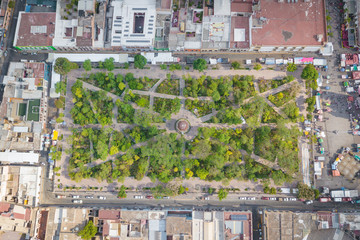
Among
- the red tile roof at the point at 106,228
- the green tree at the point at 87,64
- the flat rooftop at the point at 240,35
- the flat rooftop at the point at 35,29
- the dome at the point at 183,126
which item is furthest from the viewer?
the flat rooftop at the point at 35,29

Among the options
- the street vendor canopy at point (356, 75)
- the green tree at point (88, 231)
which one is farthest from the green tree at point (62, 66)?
the street vendor canopy at point (356, 75)

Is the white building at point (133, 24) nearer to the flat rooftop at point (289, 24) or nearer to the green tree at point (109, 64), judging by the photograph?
the green tree at point (109, 64)

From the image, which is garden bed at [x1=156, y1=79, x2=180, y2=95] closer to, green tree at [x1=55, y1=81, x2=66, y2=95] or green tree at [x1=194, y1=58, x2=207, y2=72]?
green tree at [x1=194, y1=58, x2=207, y2=72]

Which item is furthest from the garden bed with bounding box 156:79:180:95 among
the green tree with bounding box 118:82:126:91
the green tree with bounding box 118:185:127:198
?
the green tree with bounding box 118:185:127:198

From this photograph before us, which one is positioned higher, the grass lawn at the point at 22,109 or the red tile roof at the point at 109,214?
the grass lawn at the point at 22,109

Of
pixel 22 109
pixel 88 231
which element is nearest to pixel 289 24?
pixel 88 231

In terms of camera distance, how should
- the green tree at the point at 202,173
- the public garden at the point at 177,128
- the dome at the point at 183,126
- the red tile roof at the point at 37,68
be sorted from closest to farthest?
the green tree at the point at 202,173 → the public garden at the point at 177,128 → the dome at the point at 183,126 → the red tile roof at the point at 37,68

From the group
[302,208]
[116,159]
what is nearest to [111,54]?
[116,159]
